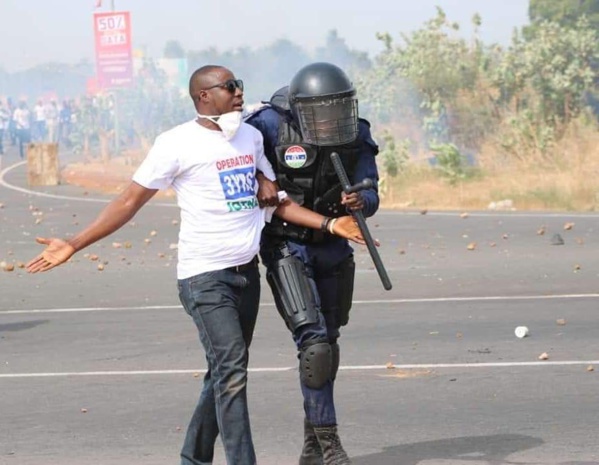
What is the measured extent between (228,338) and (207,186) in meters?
0.64

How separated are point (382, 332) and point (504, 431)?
378 centimetres

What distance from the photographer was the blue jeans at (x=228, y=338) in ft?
21.2

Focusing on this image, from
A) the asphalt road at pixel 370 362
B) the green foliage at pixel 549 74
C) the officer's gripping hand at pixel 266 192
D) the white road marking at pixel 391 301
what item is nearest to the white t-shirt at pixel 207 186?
the officer's gripping hand at pixel 266 192

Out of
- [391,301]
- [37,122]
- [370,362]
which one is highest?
[370,362]

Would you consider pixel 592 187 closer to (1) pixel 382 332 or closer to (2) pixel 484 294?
(2) pixel 484 294

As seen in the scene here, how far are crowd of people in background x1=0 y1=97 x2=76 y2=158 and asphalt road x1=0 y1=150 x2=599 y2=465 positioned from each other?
1322 inches

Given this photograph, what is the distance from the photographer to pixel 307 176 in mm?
A: 7016

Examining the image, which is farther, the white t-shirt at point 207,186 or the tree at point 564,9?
the tree at point 564,9

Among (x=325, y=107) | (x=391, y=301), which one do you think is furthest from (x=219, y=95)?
(x=391, y=301)

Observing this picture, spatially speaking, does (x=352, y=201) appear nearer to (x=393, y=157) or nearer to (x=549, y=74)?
(x=393, y=157)

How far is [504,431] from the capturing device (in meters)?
7.86

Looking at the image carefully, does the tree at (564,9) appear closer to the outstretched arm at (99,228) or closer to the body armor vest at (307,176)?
the body armor vest at (307,176)

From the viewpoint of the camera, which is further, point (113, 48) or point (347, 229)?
point (113, 48)

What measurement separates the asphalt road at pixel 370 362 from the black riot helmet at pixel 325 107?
5.07 feet
